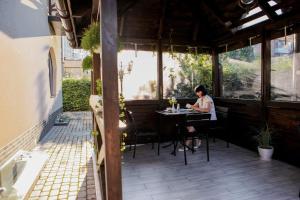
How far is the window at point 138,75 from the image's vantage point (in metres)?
5.48

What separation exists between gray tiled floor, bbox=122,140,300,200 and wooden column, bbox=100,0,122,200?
1269mm

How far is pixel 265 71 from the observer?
4516 millimetres

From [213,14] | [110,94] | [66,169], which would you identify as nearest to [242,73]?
[213,14]

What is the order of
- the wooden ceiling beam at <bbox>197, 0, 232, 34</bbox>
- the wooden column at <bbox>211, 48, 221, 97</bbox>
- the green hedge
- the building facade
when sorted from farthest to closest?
the green hedge
the wooden column at <bbox>211, 48, 221, 97</bbox>
the wooden ceiling beam at <bbox>197, 0, 232, 34</bbox>
the building facade

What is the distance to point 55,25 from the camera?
762 cm

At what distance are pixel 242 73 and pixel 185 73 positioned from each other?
54.1 inches

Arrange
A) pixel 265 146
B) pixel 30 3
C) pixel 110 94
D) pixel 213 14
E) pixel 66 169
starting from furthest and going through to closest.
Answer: pixel 213 14, pixel 30 3, pixel 265 146, pixel 66 169, pixel 110 94

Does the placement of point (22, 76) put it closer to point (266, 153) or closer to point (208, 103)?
point (208, 103)

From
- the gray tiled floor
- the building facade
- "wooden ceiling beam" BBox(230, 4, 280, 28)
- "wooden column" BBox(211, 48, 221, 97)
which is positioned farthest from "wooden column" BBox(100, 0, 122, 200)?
"wooden column" BBox(211, 48, 221, 97)

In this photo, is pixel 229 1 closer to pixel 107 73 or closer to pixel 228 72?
pixel 228 72

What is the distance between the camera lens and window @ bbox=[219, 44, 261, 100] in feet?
15.9

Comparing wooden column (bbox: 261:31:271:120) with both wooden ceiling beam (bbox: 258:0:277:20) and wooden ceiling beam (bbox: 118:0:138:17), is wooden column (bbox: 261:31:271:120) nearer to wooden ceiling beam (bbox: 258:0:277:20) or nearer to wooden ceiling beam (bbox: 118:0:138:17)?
wooden ceiling beam (bbox: 258:0:277:20)

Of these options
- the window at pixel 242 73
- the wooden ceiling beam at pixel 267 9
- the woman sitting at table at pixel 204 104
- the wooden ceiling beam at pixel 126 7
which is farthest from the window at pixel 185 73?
the wooden ceiling beam at pixel 267 9

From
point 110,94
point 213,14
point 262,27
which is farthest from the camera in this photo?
point 213,14
